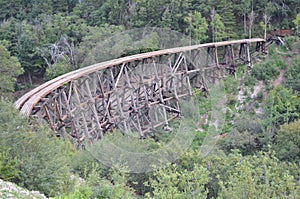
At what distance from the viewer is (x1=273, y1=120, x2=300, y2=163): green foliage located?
14.0 metres

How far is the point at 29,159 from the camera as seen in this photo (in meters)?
8.52

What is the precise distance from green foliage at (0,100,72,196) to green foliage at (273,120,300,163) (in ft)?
27.8

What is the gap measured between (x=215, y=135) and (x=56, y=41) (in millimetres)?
16768

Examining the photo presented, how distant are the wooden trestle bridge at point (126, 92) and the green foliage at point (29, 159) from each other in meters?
2.39

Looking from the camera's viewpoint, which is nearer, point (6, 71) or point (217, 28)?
point (6, 71)

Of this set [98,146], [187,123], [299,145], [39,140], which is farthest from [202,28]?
[39,140]

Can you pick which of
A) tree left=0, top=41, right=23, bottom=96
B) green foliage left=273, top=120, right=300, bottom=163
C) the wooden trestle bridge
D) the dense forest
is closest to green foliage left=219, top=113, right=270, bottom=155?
the dense forest

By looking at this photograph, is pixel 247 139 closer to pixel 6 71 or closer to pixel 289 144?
pixel 289 144

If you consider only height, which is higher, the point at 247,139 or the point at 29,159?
the point at 29,159

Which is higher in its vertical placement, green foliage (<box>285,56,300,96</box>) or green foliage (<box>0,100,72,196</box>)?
green foliage (<box>0,100,72,196</box>)

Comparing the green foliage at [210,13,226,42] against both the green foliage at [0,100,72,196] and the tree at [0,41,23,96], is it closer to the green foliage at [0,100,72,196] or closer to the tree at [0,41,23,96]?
the tree at [0,41,23,96]

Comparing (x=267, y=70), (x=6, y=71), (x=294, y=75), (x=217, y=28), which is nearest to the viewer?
(x=294, y=75)

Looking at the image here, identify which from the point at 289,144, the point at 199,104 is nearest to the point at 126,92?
the point at 199,104

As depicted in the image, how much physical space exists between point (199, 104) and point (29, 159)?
1264 cm
